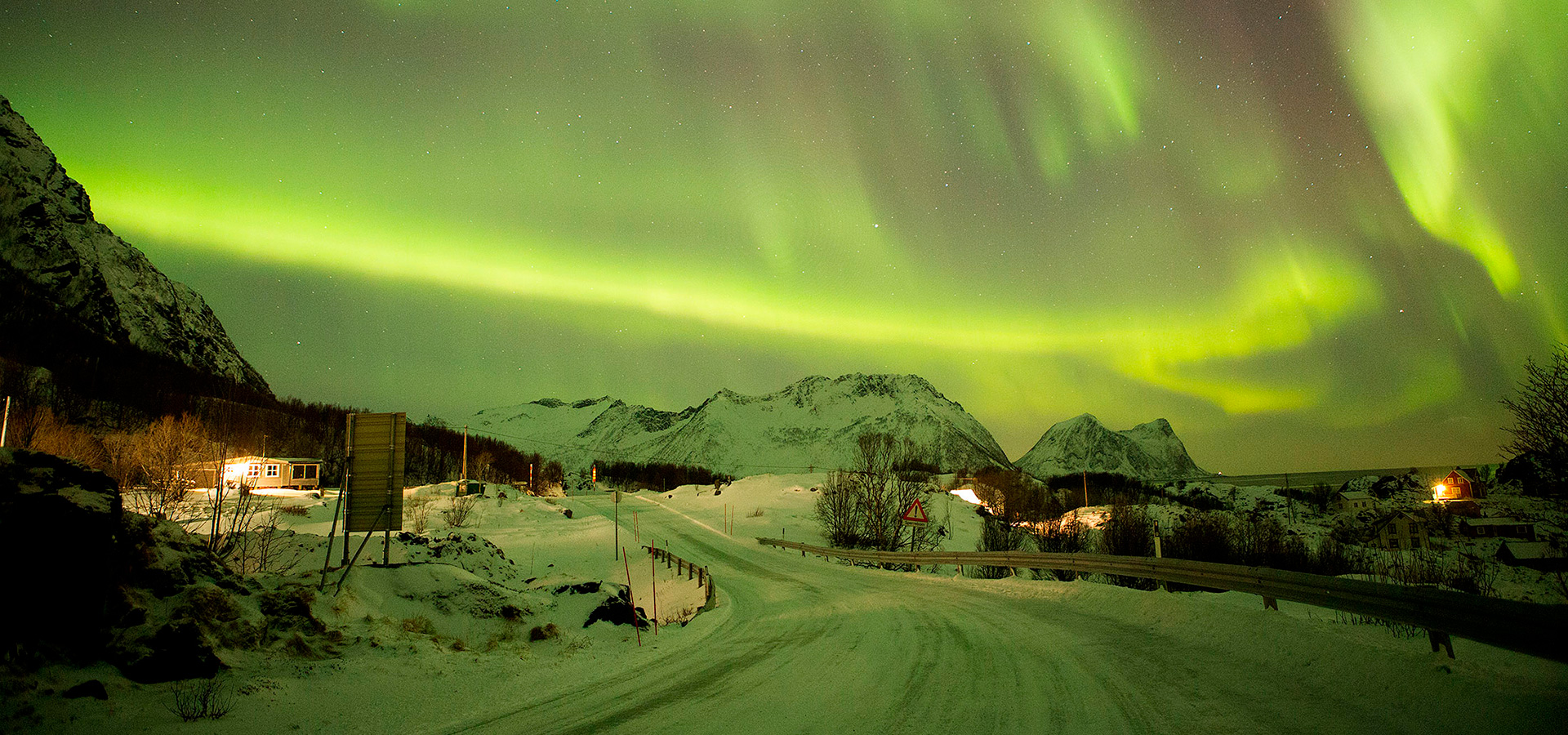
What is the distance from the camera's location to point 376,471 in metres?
13.0

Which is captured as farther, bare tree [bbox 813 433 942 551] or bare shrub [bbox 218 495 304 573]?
bare tree [bbox 813 433 942 551]

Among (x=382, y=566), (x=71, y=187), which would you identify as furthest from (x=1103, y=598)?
(x=71, y=187)

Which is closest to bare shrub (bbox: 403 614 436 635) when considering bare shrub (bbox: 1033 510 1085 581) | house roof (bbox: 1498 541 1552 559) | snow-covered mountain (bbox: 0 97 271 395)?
bare shrub (bbox: 1033 510 1085 581)

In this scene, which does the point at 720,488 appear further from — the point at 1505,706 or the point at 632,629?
the point at 1505,706

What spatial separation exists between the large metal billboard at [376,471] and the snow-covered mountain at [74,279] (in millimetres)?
124703

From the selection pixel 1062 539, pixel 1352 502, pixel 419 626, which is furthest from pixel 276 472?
pixel 1352 502

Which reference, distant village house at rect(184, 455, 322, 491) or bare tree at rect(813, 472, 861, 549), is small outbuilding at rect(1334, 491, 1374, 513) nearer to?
bare tree at rect(813, 472, 861, 549)

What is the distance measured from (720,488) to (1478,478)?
375ft

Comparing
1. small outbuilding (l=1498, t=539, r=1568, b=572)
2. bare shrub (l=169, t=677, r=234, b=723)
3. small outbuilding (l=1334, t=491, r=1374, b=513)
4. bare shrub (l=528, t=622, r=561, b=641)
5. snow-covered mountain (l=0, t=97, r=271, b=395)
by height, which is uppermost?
snow-covered mountain (l=0, t=97, r=271, b=395)

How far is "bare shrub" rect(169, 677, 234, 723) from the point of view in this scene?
21.7 feet

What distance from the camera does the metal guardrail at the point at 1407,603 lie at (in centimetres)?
652

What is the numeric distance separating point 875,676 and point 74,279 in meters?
206

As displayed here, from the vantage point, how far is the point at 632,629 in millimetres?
13500

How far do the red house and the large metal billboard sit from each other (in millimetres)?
117909
